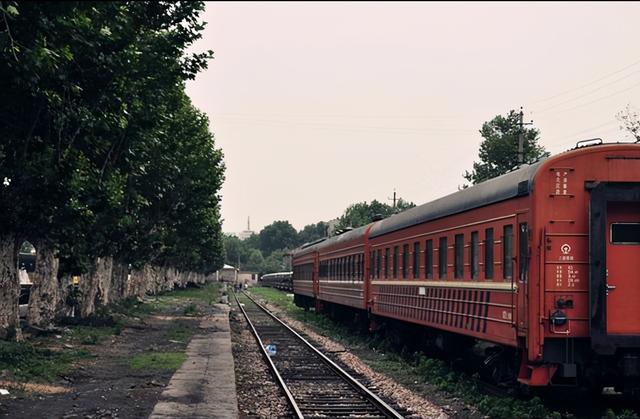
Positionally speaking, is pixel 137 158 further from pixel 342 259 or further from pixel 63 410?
pixel 342 259

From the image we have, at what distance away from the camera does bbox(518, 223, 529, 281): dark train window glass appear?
1195cm

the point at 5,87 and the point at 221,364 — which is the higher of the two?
the point at 5,87

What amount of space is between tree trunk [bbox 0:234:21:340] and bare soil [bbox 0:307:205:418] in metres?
1.84

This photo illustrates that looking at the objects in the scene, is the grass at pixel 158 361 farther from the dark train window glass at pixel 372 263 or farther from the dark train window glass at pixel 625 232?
the dark train window glass at pixel 625 232

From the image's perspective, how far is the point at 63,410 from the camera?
13102 mm

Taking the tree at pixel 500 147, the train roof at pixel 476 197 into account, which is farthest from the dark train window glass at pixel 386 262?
the tree at pixel 500 147

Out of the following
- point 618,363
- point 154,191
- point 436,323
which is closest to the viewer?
point 618,363

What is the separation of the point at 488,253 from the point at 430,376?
13.6 ft

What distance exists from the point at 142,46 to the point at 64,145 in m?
2.60

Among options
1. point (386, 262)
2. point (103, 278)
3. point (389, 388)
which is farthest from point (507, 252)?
point (103, 278)

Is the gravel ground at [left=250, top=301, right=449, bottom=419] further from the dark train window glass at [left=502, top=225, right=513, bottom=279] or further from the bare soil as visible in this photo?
the bare soil

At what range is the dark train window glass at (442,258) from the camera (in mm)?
16641

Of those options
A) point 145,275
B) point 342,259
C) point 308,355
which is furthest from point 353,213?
point 308,355

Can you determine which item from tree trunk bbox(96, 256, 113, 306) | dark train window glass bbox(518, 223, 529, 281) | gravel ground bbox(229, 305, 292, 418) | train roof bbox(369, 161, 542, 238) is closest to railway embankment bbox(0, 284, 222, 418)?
gravel ground bbox(229, 305, 292, 418)
